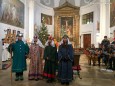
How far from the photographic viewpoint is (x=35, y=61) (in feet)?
25.4

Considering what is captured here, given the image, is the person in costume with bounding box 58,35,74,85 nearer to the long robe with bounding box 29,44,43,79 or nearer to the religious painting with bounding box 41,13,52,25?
the long robe with bounding box 29,44,43,79

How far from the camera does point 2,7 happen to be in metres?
13.8

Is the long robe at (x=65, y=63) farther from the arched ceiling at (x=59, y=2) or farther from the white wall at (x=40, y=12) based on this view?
the arched ceiling at (x=59, y=2)

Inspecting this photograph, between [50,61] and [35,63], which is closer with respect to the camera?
[50,61]

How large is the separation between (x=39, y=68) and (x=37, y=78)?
400mm

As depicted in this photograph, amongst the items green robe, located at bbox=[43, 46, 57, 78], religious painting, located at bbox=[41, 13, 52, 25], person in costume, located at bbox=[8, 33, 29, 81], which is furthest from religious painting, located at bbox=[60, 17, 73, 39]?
green robe, located at bbox=[43, 46, 57, 78]

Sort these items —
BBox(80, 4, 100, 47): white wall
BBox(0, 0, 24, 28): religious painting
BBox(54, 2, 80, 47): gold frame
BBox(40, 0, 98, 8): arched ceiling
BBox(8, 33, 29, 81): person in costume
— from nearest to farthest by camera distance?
BBox(8, 33, 29, 81): person in costume, BBox(0, 0, 24, 28): religious painting, BBox(80, 4, 100, 47): white wall, BBox(40, 0, 98, 8): arched ceiling, BBox(54, 2, 80, 47): gold frame

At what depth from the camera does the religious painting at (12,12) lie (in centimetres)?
1406

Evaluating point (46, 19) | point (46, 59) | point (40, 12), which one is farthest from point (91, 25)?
point (46, 59)

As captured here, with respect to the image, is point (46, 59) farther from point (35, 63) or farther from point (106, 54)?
point (106, 54)

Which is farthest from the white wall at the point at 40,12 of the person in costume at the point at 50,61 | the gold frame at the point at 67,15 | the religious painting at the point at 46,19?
the person in costume at the point at 50,61

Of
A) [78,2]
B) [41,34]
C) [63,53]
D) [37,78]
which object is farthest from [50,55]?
[78,2]

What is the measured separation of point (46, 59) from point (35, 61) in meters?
0.55

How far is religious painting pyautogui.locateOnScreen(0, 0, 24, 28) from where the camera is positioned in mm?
14061
